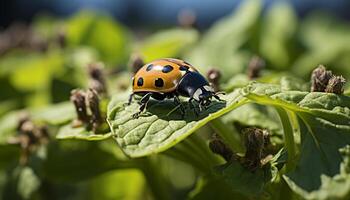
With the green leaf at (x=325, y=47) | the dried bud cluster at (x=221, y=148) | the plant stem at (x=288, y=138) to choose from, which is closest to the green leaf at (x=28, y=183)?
the dried bud cluster at (x=221, y=148)

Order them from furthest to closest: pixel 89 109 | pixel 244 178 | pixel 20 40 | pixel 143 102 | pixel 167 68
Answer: pixel 20 40
pixel 89 109
pixel 167 68
pixel 143 102
pixel 244 178

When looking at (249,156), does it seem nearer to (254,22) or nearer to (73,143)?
(73,143)

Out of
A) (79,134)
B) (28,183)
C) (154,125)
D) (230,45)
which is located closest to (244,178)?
(154,125)

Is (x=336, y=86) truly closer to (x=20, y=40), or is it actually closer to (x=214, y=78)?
(x=214, y=78)

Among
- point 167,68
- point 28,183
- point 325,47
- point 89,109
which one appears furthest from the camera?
point 325,47

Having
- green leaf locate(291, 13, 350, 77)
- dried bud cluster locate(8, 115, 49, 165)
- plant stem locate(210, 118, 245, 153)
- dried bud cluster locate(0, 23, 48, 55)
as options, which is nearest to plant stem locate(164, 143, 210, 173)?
plant stem locate(210, 118, 245, 153)

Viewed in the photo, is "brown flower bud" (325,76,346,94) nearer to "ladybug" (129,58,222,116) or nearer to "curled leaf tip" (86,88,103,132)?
"ladybug" (129,58,222,116)

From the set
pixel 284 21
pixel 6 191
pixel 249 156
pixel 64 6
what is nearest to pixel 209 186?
pixel 249 156
